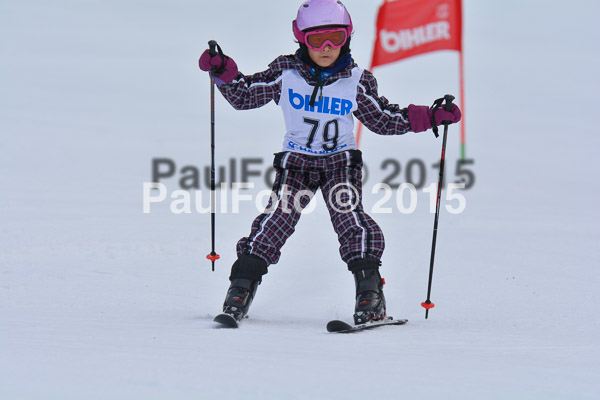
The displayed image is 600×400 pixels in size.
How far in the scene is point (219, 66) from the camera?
4309mm

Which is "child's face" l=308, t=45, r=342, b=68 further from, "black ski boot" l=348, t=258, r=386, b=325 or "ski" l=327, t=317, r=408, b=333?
"ski" l=327, t=317, r=408, b=333

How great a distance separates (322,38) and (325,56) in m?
0.10

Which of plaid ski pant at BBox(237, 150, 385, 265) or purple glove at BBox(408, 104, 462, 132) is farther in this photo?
purple glove at BBox(408, 104, 462, 132)

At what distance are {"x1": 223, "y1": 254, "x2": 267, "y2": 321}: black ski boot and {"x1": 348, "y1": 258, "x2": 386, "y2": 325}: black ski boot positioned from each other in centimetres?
50

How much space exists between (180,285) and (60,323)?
1.50 metres

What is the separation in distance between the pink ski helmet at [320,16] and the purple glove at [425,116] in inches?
22.4

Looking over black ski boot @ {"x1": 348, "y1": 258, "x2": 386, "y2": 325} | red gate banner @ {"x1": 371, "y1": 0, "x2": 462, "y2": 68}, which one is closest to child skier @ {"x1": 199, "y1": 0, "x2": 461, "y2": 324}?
black ski boot @ {"x1": 348, "y1": 258, "x2": 386, "y2": 325}

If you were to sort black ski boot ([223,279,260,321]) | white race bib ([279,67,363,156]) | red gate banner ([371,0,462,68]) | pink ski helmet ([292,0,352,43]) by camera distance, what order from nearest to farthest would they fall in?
black ski boot ([223,279,260,321]), pink ski helmet ([292,0,352,43]), white race bib ([279,67,363,156]), red gate banner ([371,0,462,68])

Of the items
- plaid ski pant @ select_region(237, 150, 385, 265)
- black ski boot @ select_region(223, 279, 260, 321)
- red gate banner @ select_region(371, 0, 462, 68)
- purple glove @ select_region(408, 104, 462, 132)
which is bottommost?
black ski boot @ select_region(223, 279, 260, 321)

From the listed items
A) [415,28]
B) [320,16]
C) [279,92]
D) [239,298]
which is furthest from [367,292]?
[415,28]

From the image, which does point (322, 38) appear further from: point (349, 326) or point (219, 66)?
point (349, 326)

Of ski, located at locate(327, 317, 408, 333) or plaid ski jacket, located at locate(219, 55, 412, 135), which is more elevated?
plaid ski jacket, located at locate(219, 55, 412, 135)

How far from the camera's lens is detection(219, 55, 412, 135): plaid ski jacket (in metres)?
4.38

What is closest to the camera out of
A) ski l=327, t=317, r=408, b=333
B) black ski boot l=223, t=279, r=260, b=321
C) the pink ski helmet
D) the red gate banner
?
ski l=327, t=317, r=408, b=333
